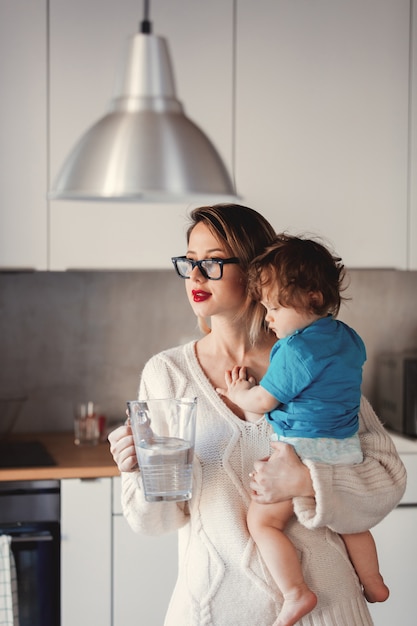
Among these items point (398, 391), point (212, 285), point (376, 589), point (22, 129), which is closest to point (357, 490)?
point (376, 589)

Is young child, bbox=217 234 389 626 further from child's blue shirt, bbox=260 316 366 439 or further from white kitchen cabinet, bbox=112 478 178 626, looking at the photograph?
white kitchen cabinet, bbox=112 478 178 626

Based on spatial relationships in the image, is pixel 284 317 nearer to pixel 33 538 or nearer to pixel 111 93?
pixel 33 538

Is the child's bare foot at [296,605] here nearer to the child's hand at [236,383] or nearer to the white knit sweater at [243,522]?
the white knit sweater at [243,522]

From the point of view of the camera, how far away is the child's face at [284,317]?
1646 mm

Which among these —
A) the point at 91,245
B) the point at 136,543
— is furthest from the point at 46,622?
the point at 91,245

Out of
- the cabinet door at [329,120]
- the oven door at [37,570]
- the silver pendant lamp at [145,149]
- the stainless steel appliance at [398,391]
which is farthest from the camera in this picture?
the stainless steel appliance at [398,391]

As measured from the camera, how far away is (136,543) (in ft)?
8.75

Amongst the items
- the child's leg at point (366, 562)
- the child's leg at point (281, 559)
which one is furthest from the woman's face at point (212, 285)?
the child's leg at point (366, 562)

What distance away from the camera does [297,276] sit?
160cm

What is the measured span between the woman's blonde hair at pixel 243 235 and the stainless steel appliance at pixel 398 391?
1.40 meters

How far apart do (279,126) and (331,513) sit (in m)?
1.67

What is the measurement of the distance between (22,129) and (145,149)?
5.88 feet

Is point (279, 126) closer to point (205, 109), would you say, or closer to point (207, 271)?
point (205, 109)

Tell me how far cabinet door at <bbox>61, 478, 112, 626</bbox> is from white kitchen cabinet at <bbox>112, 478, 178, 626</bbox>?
1.4 inches
